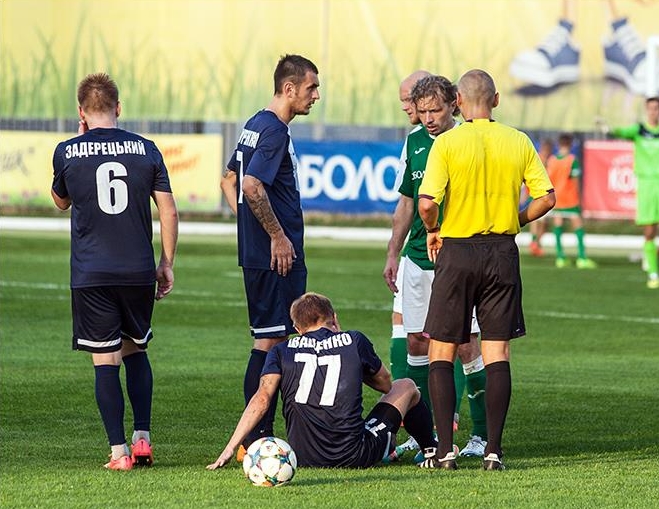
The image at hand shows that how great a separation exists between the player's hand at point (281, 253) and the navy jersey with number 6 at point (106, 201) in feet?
2.52

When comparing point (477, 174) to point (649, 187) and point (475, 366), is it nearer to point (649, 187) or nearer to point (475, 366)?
point (475, 366)

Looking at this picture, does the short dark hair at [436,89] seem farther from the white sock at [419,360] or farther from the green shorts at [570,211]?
the green shorts at [570,211]

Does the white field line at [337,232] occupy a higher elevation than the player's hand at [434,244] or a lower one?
lower

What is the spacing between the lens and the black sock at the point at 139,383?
9.05 m

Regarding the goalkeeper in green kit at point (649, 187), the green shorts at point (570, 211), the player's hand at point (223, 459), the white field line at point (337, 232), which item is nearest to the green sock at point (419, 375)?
the player's hand at point (223, 459)

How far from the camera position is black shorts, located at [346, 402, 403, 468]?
28.5 feet

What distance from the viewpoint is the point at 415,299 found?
9.79 m

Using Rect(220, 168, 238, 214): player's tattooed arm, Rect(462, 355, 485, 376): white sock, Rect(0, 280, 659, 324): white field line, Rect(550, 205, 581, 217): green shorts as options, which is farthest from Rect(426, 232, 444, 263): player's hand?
Rect(550, 205, 581, 217): green shorts

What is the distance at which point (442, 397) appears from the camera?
29.1 feet

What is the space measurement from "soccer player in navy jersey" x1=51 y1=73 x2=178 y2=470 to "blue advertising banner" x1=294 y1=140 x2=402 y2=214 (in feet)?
86.9

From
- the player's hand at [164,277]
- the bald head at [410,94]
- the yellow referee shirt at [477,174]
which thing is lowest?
the player's hand at [164,277]

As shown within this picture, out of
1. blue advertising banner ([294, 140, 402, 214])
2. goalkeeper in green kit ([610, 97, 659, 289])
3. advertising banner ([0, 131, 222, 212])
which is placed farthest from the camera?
advertising banner ([0, 131, 222, 212])

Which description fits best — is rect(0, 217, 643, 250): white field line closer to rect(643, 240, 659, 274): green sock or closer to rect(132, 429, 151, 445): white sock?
rect(643, 240, 659, 274): green sock

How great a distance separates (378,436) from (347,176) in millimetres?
27245
